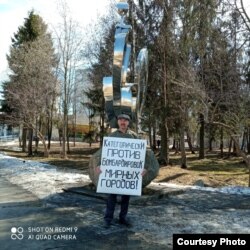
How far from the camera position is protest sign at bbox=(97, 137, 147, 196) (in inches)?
288

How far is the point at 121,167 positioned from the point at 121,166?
0.02 meters

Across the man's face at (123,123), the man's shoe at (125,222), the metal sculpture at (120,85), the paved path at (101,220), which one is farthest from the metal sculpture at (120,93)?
the man's face at (123,123)

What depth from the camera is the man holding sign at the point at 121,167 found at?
7312 mm

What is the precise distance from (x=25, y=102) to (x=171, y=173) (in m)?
14.5

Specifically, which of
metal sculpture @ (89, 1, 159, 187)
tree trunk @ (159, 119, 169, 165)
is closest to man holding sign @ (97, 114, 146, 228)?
metal sculpture @ (89, 1, 159, 187)

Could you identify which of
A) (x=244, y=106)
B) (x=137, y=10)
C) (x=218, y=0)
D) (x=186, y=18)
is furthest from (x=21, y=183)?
(x=137, y=10)

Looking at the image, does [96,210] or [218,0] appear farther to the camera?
[218,0]

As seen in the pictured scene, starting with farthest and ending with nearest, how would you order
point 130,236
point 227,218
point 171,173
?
point 171,173 → point 227,218 → point 130,236

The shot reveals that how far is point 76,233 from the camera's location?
707 cm

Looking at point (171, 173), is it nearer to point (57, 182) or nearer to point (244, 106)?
point (244, 106)

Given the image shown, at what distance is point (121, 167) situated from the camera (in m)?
7.43

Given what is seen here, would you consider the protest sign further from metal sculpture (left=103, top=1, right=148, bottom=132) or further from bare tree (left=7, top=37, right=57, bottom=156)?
bare tree (left=7, top=37, right=57, bottom=156)

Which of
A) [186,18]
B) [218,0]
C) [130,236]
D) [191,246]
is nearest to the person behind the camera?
[191,246]

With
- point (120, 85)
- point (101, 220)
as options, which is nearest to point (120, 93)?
point (120, 85)
